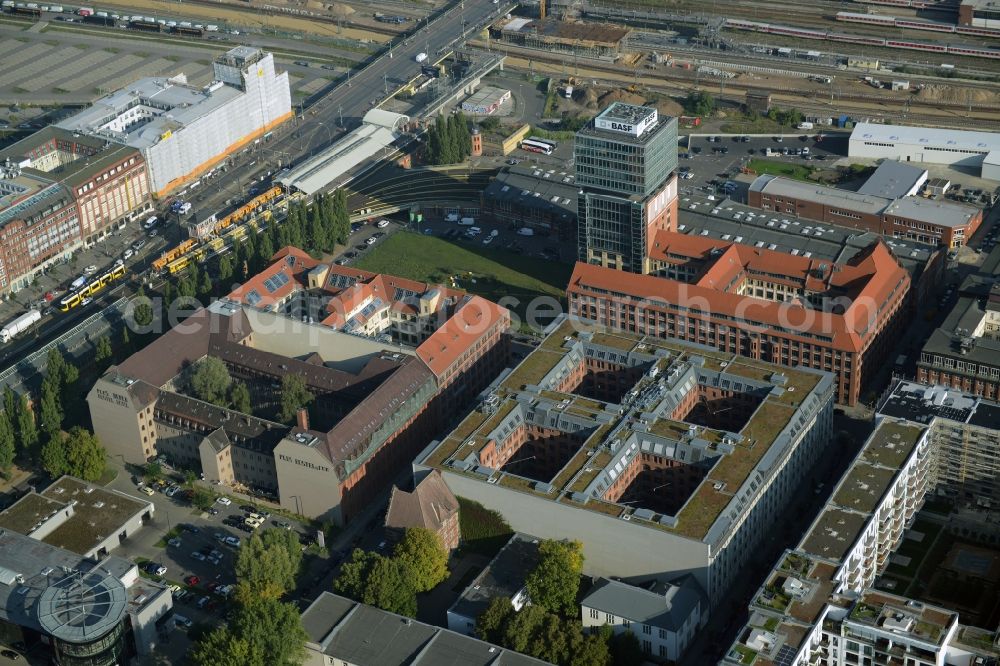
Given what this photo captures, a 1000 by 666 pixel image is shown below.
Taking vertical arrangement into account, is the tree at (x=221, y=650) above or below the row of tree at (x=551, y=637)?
above

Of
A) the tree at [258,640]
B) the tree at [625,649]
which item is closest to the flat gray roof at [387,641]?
the tree at [258,640]

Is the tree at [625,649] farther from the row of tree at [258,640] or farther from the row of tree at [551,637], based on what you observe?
the row of tree at [258,640]

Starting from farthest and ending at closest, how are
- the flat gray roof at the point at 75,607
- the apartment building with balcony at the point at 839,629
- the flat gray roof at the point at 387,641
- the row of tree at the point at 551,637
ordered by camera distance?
the flat gray roof at the point at 75,607, the row of tree at the point at 551,637, the flat gray roof at the point at 387,641, the apartment building with balcony at the point at 839,629

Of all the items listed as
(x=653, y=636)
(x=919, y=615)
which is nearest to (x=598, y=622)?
(x=653, y=636)

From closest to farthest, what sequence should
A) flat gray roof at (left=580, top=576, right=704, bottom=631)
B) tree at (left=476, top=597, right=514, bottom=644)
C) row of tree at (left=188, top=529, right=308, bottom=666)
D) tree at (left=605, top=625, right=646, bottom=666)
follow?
row of tree at (left=188, top=529, right=308, bottom=666), tree at (left=605, top=625, right=646, bottom=666), flat gray roof at (left=580, top=576, right=704, bottom=631), tree at (left=476, top=597, right=514, bottom=644)

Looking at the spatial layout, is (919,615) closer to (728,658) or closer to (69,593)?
(728,658)

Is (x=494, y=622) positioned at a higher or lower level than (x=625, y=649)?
higher

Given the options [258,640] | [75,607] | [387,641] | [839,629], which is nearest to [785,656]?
[839,629]

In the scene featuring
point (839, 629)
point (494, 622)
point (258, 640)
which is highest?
point (839, 629)

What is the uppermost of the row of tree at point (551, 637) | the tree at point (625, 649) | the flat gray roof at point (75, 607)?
the flat gray roof at point (75, 607)

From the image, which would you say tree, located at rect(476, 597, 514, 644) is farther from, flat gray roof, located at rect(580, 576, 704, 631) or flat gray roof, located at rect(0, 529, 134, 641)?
flat gray roof, located at rect(0, 529, 134, 641)

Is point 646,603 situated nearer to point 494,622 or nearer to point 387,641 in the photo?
point 494,622

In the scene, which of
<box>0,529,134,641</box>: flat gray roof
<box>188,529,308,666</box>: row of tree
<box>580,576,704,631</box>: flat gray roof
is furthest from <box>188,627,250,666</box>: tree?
<box>580,576,704,631</box>: flat gray roof
